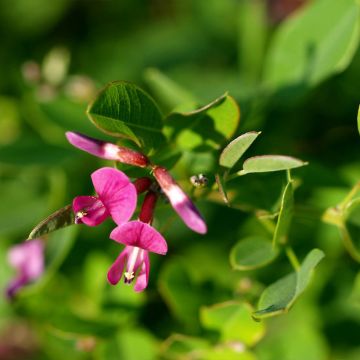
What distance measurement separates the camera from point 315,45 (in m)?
2.15

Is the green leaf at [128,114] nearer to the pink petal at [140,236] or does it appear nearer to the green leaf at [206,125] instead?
the green leaf at [206,125]

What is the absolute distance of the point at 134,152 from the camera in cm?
144

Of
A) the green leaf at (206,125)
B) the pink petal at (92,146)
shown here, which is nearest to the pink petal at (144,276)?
the pink petal at (92,146)

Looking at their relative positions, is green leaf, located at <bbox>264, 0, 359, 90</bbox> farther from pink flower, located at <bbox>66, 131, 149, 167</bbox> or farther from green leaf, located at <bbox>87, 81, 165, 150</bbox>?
pink flower, located at <bbox>66, 131, 149, 167</bbox>

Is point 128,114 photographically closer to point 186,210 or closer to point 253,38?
point 186,210

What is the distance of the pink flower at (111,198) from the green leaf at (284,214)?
332 mm

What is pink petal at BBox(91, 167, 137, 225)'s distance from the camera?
4.33ft

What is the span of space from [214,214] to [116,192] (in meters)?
1.31

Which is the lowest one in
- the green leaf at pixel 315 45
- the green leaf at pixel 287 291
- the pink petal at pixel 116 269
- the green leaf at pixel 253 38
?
the green leaf at pixel 253 38

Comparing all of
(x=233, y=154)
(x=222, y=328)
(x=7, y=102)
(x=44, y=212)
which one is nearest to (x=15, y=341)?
(x=44, y=212)

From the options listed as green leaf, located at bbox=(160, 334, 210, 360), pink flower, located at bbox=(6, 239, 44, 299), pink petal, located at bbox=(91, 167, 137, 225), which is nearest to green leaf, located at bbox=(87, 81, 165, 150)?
pink petal, located at bbox=(91, 167, 137, 225)

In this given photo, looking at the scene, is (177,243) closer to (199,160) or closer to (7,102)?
(199,160)

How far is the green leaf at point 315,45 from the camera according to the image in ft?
6.58

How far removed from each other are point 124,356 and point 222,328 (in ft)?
1.34
